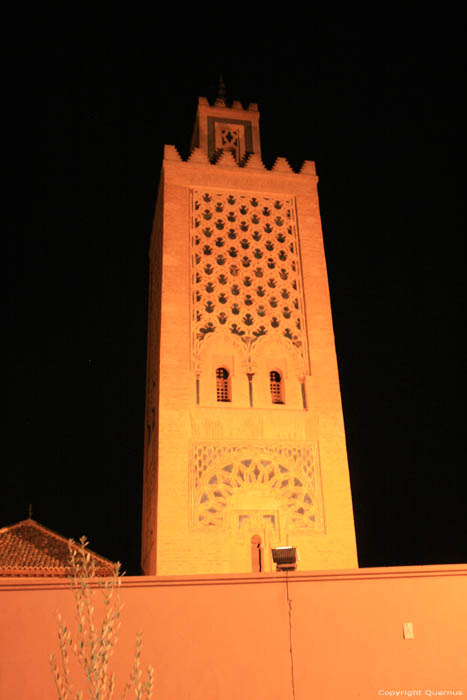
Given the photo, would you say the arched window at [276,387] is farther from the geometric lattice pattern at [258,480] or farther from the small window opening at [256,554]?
the small window opening at [256,554]

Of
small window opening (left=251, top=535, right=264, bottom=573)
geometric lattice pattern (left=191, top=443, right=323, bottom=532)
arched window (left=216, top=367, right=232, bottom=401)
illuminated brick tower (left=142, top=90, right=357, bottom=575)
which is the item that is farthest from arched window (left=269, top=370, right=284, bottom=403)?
small window opening (left=251, top=535, right=264, bottom=573)

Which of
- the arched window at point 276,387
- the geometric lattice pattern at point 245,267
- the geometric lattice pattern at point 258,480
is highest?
the geometric lattice pattern at point 245,267

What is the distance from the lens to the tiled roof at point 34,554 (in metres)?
9.77

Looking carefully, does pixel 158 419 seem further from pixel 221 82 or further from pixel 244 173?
pixel 221 82

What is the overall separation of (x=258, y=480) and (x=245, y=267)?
11.2ft

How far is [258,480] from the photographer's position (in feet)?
31.3

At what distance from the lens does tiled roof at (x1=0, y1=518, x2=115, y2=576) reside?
32.0ft

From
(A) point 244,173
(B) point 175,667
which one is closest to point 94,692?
(B) point 175,667

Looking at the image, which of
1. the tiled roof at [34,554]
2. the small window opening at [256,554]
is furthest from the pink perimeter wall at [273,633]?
the tiled roof at [34,554]

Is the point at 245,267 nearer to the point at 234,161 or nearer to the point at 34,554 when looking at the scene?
the point at 234,161

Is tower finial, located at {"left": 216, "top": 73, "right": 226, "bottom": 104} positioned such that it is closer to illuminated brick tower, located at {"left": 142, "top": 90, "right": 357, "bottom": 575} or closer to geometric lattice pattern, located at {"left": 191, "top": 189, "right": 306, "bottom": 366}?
illuminated brick tower, located at {"left": 142, "top": 90, "right": 357, "bottom": 575}

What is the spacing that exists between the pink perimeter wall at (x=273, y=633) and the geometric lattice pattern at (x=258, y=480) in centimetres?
359

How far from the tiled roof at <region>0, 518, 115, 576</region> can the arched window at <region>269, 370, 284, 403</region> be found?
129 inches

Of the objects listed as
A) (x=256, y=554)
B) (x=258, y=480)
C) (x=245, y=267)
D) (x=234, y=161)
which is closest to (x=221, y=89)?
(x=234, y=161)
